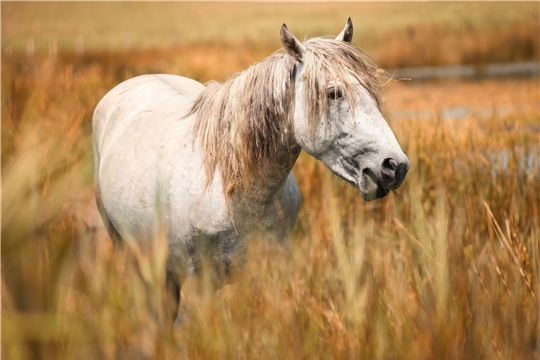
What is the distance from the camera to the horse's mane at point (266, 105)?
2037mm

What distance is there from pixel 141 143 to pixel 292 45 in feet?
3.58

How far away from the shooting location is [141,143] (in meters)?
2.83

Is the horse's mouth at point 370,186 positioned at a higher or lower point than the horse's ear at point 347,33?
lower

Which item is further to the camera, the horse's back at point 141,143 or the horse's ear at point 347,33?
the horse's back at point 141,143

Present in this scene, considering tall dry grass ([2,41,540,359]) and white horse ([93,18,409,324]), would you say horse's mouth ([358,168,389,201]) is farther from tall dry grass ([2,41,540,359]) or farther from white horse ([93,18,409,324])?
tall dry grass ([2,41,540,359])

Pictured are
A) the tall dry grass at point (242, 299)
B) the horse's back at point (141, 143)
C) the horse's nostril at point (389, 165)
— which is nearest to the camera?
the tall dry grass at point (242, 299)

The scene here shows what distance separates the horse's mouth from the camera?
2010mm

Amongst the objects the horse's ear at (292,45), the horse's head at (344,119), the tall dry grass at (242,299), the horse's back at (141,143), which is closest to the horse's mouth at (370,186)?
the horse's head at (344,119)

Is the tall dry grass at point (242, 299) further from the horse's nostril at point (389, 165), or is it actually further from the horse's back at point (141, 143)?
the horse's back at point (141, 143)

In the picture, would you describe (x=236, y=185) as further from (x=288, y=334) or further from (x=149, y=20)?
(x=149, y=20)

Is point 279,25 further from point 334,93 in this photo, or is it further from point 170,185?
point 334,93

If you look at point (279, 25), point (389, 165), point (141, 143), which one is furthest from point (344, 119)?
point (279, 25)

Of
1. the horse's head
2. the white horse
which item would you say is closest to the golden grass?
the white horse

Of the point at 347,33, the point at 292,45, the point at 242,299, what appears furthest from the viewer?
the point at 347,33
